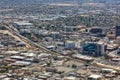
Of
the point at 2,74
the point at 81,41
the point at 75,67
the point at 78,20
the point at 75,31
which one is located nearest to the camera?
the point at 2,74

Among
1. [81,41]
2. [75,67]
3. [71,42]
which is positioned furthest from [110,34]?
[75,67]

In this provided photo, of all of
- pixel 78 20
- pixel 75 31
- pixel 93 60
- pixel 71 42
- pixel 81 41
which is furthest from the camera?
pixel 78 20

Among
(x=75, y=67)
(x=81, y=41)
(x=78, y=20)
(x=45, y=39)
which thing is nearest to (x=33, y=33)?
(x=45, y=39)

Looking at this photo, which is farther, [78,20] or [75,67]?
[78,20]

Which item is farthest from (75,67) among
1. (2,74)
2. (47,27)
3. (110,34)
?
(47,27)

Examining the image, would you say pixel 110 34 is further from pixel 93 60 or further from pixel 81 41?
pixel 93 60

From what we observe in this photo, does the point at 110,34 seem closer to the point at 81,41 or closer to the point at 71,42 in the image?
the point at 81,41

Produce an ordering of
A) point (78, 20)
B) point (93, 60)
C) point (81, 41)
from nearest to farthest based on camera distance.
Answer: point (93, 60) < point (81, 41) < point (78, 20)

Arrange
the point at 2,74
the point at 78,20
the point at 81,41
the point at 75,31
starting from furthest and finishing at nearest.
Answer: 1. the point at 78,20
2. the point at 75,31
3. the point at 81,41
4. the point at 2,74

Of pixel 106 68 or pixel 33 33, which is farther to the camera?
pixel 33 33
